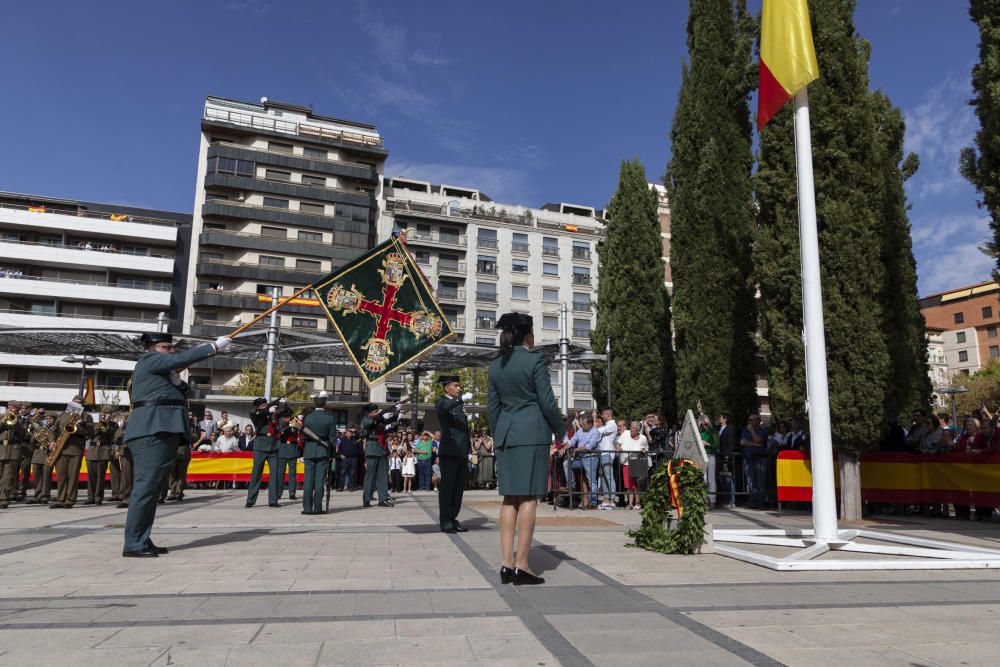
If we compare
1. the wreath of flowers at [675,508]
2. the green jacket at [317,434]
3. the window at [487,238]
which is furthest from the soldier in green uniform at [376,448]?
the window at [487,238]

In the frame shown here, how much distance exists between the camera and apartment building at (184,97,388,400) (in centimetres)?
5788

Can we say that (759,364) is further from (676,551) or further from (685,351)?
(676,551)

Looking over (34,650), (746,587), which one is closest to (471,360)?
(746,587)

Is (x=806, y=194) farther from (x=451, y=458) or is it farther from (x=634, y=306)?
(x=634, y=306)

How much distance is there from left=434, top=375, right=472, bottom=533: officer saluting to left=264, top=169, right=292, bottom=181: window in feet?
190

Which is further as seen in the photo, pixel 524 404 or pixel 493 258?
pixel 493 258

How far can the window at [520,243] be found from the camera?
71.4m

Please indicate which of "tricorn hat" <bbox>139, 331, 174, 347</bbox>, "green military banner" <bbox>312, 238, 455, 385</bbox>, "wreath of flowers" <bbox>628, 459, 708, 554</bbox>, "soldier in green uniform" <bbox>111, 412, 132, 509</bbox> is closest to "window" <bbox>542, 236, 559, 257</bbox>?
"green military banner" <bbox>312, 238, 455, 385</bbox>

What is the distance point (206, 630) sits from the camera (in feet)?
11.9

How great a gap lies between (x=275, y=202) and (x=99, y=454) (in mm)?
51505

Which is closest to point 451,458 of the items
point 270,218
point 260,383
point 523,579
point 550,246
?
point 523,579

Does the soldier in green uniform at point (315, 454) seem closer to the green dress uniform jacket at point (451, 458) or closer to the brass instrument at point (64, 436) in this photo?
the green dress uniform jacket at point (451, 458)

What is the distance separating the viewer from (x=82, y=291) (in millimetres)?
56906

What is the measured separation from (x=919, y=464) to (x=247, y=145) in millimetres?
62064
